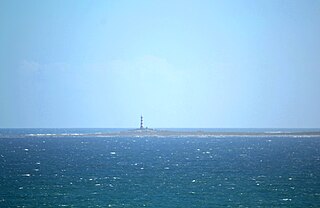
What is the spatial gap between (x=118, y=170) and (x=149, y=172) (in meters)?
8.28

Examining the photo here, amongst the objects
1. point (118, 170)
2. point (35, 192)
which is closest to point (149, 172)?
point (118, 170)

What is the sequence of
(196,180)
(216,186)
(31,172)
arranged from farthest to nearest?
1. (31,172)
2. (196,180)
3. (216,186)

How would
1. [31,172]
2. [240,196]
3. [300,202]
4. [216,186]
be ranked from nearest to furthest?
[300,202]
[240,196]
[216,186]
[31,172]

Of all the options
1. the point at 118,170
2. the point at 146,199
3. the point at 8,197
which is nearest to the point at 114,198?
the point at 146,199

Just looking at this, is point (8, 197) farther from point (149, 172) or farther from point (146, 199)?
point (149, 172)

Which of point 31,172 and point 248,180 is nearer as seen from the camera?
point 248,180

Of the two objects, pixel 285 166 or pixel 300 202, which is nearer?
pixel 300 202

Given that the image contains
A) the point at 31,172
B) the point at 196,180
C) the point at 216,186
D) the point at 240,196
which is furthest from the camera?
the point at 31,172

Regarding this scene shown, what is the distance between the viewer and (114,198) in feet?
222

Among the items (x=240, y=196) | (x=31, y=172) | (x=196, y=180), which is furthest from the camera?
(x=31, y=172)

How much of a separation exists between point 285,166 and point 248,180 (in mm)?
26179

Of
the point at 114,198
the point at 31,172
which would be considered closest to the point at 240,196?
the point at 114,198

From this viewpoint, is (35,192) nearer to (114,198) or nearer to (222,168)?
(114,198)

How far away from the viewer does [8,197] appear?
67.7 m
